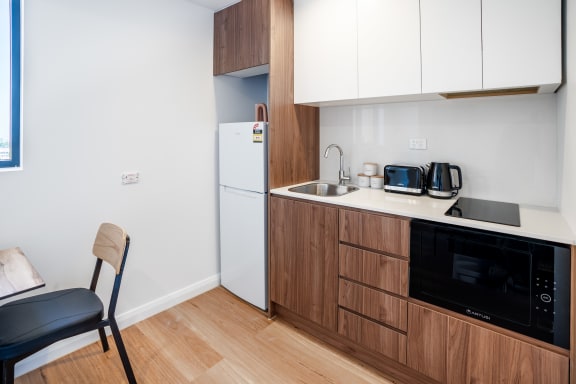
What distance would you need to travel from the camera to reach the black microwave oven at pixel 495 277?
126 cm

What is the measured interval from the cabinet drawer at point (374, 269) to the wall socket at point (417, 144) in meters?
0.89

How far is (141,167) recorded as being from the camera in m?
2.28

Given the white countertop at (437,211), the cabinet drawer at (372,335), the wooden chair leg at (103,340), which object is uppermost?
the white countertop at (437,211)

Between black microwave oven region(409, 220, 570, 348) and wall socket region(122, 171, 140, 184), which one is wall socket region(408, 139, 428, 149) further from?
wall socket region(122, 171, 140, 184)

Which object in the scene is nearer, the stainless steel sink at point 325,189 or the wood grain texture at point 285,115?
the wood grain texture at point 285,115

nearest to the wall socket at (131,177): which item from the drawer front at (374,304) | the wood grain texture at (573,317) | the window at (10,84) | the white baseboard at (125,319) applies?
the window at (10,84)

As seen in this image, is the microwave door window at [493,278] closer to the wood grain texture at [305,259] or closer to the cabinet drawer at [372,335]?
the cabinet drawer at [372,335]

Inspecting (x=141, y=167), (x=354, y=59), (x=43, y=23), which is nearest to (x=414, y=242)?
(x=354, y=59)

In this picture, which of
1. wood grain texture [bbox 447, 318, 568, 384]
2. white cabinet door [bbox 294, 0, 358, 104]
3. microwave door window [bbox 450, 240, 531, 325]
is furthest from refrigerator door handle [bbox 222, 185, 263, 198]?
wood grain texture [bbox 447, 318, 568, 384]

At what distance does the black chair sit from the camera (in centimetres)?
131

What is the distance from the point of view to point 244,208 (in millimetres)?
2486

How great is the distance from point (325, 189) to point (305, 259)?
672 mm

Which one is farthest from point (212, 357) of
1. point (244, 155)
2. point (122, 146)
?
point (122, 146)

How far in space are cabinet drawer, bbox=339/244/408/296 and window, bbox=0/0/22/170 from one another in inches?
77.4
